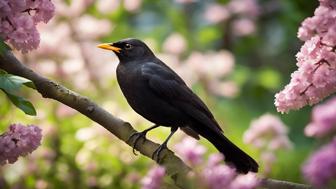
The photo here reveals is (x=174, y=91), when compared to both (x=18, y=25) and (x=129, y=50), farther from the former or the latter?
(x=18, y=25)

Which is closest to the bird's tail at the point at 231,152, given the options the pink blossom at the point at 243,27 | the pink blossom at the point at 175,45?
the pink blossom at the point at 175,45

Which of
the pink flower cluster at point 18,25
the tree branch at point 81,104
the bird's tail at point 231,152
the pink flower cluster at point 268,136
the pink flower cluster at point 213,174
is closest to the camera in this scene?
the pink flower cluster at point 213,174

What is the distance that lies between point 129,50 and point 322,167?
7.16ft

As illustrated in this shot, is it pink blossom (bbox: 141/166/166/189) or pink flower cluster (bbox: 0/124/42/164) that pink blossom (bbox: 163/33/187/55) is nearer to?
pink flower cluster (bbox: 0/124/42/164)

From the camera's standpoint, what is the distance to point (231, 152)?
288 cm

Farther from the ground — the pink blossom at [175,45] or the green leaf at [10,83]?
the pink blossom at [175,45]

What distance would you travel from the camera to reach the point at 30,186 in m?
3.91

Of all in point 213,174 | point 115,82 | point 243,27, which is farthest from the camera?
point 243,27

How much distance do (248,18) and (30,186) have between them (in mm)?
2983

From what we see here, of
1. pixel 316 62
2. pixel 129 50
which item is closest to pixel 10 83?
pixel 316 62

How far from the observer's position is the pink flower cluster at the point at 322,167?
1.25 metres

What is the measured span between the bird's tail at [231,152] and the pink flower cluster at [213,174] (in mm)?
1068

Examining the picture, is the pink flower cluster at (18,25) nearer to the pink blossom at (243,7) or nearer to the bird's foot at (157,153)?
the bird's foot at (157,153)

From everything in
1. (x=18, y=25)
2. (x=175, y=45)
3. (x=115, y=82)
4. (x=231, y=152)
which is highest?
(x=175, y=45)
